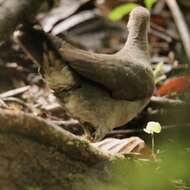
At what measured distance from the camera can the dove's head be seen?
14.9 ft

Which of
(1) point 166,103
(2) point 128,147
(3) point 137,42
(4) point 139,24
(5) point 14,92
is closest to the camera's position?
(2) point 128,147

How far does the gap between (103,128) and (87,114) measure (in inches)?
5.8

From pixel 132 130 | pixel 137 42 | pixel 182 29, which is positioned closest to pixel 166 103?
pixel 132 130

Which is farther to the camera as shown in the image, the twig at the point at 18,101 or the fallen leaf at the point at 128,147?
the twig at the point at 18,101

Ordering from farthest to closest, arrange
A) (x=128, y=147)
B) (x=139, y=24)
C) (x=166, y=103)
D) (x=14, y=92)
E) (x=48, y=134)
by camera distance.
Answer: (x=14, y=92) < (x=166, y=103) < (x=139, y=24) < (x=128, y=147) < (x=48, y=134)

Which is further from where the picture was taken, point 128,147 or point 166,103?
point 166,103

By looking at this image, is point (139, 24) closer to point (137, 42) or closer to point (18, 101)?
point (137, 42)

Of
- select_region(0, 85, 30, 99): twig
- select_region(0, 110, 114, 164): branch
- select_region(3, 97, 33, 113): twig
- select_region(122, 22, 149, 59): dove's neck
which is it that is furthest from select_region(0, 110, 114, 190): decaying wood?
select_region(0, 85, 30, 99): twig

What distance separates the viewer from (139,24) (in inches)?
182

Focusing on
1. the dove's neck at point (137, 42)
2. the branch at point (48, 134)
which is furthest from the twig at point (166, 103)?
the branch at point (48, 134)

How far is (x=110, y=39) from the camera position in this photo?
7.71 m

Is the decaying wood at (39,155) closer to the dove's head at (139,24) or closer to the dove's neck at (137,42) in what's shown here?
the dove's neck at (137,42)

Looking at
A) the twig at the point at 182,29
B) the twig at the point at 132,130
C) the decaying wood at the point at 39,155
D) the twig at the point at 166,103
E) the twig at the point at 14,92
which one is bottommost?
the twig at the point at 132,130

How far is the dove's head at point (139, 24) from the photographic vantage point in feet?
14.9
